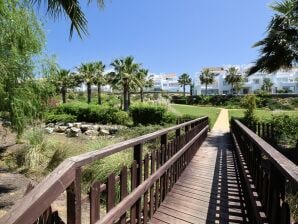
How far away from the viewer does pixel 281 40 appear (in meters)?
12.6

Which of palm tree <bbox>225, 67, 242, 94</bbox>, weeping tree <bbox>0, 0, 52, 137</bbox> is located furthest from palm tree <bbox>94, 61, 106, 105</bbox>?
weeping tree <bbox>0, 0, 52, 137</bbox>

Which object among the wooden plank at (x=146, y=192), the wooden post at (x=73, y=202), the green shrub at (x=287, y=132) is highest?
the wooden post at (x=73, y=202)

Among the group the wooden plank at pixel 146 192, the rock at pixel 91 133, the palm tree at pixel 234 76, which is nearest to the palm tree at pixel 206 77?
the palm tree at pixel 234 76

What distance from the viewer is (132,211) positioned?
319 centimetres

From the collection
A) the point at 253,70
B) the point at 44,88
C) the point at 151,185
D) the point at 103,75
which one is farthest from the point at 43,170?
the point at 103,75

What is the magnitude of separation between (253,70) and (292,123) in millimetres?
3736

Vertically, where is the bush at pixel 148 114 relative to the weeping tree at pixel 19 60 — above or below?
below

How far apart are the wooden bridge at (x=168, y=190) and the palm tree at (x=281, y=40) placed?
6597 millimetres

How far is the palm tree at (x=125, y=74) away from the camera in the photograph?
40875 mm

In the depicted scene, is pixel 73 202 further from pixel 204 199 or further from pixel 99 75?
pixel 99 75

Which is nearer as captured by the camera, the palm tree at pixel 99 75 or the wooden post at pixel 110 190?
the wooden post at pixel 110 190

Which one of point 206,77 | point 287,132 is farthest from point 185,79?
point 287,132

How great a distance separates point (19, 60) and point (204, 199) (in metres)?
5.21

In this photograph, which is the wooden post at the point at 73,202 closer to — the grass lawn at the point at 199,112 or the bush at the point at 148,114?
the grass lawn at the point at 199,112
